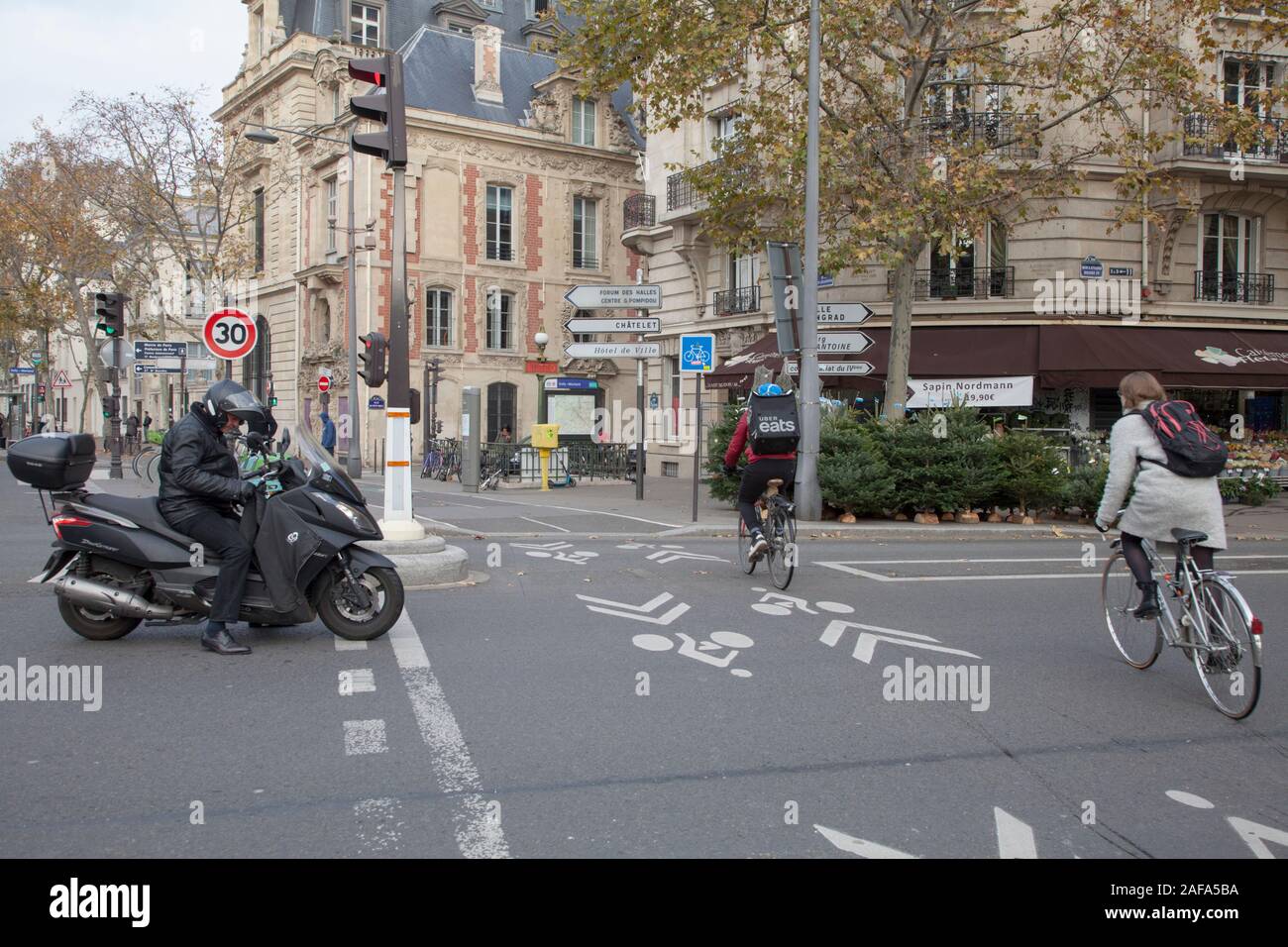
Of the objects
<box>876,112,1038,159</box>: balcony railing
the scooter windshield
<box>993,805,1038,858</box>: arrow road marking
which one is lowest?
<box>993,805,1038,858</box>: arrow road marking

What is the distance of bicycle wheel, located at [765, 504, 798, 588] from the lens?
9.49 meters

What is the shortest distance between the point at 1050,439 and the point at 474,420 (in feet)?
38.7

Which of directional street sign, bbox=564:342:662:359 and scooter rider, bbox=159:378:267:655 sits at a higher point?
directional street sign, bbox=564:342:662:359

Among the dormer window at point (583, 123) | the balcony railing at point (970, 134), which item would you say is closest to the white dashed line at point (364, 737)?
the balcony railing at point (970, 134)

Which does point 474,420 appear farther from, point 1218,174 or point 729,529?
point 1218,174

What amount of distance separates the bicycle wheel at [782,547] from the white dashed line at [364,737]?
15.8 ft

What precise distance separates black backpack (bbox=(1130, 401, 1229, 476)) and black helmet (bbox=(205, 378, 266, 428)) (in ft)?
17.0

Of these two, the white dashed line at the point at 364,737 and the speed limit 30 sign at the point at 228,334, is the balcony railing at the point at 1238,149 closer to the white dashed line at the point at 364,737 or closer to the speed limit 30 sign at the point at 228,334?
the speed limit 30 sign at the point at 228,334

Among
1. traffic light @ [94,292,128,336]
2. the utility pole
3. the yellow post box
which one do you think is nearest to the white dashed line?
the utility pole

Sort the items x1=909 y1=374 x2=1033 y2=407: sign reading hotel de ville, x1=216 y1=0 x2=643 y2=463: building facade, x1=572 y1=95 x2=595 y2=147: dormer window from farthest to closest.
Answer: x1=572 y1=95 x2=595 y2=147: dormer window → x1=216 y1=0 x2=643 y2=463: building facade → x1=909 y1=374 x2=1033 y2=407: sign reading hotel de ville

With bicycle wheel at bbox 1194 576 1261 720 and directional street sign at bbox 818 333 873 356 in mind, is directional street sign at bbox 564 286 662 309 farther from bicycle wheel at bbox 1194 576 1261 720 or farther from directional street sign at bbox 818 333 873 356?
bicycle wheel at bbox 1194 576 1261 720
